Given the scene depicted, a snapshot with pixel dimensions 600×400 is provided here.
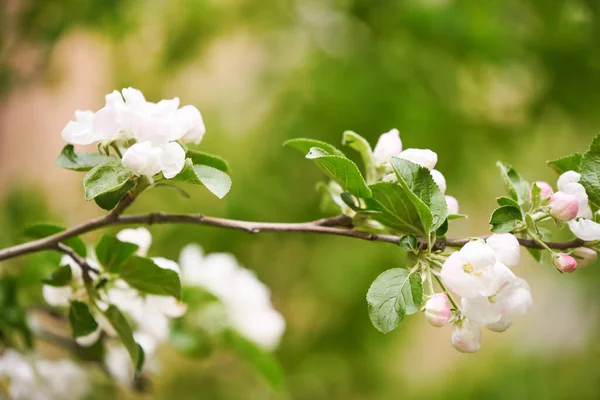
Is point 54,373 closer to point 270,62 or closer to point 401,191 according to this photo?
point 401,191

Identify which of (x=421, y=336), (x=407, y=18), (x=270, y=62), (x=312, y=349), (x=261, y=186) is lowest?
(x=421, y=336)

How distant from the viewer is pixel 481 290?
0.29 metres

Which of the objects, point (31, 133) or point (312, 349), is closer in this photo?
point (312, 349)

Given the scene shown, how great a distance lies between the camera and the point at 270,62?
3.51ft

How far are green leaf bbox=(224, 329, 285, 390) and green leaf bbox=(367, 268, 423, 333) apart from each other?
0.89 ft

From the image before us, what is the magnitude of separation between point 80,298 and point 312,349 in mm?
604

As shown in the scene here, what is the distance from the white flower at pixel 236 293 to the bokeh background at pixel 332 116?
0.21m

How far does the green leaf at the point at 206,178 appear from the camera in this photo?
312 millimetres

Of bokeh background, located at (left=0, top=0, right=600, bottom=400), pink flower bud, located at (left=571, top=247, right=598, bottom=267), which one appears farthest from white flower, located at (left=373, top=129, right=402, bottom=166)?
bokeh background, located at (left=0, top=0, right=600, bottom=400)

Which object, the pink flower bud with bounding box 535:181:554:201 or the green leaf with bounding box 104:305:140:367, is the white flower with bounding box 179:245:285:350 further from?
the pink flower bud with bounding box 535:181:554:201

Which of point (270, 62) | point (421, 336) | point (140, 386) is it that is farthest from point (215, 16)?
point (421, 336)

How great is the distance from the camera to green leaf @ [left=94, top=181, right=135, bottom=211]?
32cm

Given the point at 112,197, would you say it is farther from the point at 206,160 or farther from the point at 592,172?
the point at 592,172

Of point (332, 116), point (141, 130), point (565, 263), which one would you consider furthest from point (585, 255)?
point (332, 116)
